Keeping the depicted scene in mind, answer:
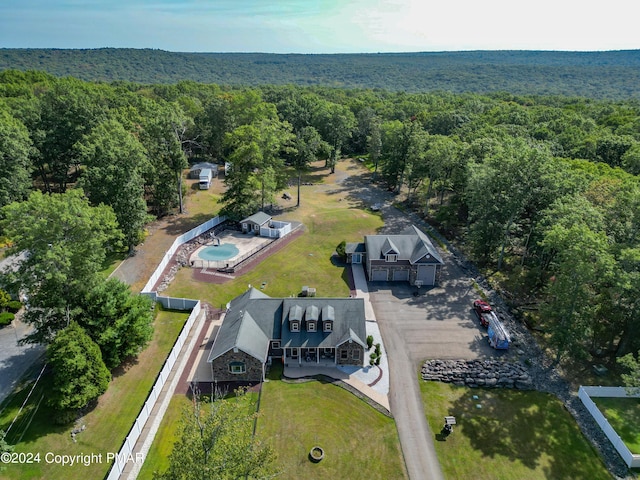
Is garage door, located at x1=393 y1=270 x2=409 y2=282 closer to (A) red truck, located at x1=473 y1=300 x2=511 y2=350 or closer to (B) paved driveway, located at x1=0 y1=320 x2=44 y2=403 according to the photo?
(A) red truck, located at x1=473 y1=300 x2=511 y2=350

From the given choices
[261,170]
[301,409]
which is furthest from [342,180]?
[301,409]

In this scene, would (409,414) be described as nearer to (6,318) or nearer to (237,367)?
(237,367)

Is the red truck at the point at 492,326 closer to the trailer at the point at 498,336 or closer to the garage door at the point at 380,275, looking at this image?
the trailer at the point at 498,336

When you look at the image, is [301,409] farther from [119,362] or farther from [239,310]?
[119,362]

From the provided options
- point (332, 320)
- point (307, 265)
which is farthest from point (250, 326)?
point (307, 265)

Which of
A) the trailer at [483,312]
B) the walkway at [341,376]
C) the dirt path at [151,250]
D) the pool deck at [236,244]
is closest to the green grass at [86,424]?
the walkway at [341,376]
